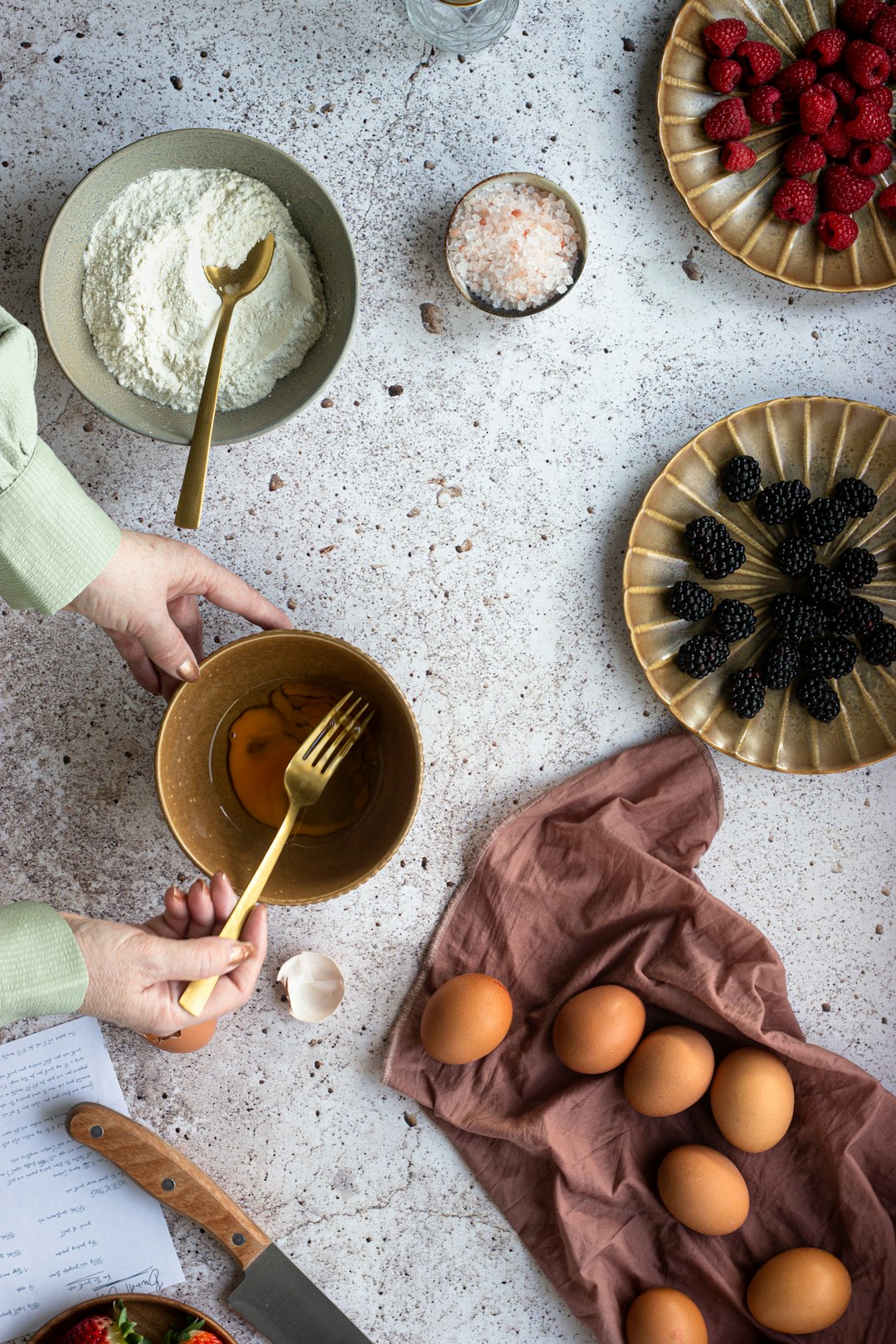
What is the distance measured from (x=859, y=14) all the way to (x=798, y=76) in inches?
3.7

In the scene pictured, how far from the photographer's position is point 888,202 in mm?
1077

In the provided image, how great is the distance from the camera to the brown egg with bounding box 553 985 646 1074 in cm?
104

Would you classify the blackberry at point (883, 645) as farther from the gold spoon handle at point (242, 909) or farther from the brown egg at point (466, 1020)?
the gold spoon handle at point (242, 909)

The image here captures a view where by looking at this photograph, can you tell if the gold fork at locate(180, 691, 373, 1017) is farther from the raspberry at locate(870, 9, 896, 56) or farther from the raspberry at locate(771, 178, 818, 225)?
the raspberry at locate(870, 9, 896, 56)

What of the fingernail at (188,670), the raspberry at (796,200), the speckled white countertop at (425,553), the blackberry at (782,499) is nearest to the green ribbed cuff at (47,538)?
the fingernail at (188,670)

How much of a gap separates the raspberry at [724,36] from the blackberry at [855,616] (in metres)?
0.60

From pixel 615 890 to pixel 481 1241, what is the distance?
17.0 inches

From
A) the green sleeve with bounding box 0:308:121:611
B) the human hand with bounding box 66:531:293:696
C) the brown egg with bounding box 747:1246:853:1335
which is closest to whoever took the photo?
the green sleeve with bounding box 0:308:121:611

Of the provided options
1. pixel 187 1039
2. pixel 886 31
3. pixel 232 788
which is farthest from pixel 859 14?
pixel 187 1039

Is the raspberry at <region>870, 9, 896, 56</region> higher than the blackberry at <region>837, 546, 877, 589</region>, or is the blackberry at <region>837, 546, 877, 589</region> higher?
the raspberry at <region>870, 9, 896, 56</region>

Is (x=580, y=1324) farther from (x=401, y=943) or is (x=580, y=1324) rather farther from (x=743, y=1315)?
(x=401, y=943)

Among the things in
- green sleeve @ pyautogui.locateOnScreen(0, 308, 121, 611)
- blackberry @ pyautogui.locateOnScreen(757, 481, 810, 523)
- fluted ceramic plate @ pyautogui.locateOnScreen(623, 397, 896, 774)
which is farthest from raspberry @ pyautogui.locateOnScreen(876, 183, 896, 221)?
green sleeve @ pyautogui.locateOnScreen(0, 308, 121, 611)

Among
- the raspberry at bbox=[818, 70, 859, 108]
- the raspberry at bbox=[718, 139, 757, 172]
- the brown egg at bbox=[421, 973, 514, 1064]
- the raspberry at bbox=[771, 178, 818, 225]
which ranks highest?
the raspberry at bbox=[818, 70, 859, 108]

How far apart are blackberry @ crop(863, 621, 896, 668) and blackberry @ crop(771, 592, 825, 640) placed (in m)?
0.06
